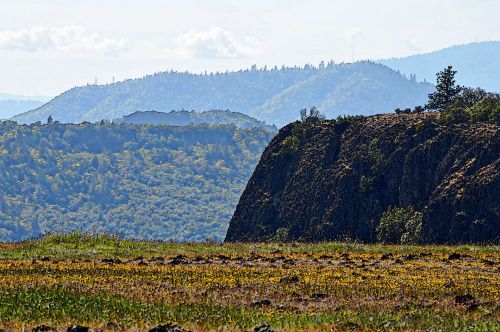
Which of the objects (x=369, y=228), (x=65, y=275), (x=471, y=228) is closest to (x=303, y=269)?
(x=65, y=275)

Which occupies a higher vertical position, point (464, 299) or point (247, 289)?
point (464, 299)

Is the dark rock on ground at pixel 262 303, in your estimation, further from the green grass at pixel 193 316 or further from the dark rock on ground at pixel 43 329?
the dark rock on ground at pixel 43 329

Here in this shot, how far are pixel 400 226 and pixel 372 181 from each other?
26.3 ft

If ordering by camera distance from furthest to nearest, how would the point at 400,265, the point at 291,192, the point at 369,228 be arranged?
1. the point at 291,192
2. the point at 369,228
3. the point at 400,265

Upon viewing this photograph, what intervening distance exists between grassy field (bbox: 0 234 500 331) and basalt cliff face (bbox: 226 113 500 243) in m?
19.6

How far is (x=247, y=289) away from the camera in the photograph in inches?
1222

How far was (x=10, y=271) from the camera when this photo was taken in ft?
119

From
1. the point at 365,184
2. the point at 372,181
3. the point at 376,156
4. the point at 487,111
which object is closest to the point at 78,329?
the point at 365,184

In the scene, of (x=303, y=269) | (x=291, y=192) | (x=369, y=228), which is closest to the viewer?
(x=303, y=269)

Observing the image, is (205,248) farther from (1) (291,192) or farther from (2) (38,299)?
(1) (291,192)

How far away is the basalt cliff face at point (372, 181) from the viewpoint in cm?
7150

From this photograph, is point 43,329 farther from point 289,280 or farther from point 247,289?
point 289,280

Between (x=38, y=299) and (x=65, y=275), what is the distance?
8.74 m

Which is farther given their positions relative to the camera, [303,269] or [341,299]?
[303,269]
